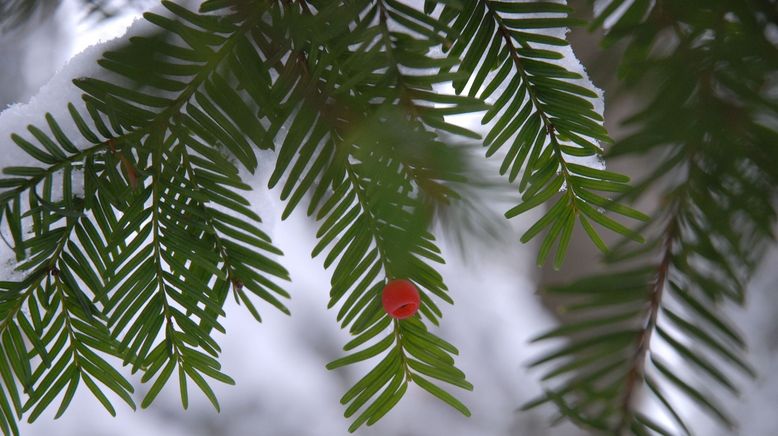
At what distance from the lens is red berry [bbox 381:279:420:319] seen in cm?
25

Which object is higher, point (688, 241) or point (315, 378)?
point (688, 241)

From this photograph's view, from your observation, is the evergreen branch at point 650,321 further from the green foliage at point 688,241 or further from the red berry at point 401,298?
the red berry at point 401,298

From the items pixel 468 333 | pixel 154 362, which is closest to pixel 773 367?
pixel 468 333

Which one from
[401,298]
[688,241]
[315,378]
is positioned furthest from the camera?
[315,378]

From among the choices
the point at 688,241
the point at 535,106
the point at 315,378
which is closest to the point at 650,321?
the point at 688,241

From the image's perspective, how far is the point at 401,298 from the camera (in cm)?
25

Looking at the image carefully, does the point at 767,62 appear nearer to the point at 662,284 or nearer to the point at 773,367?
the point at 662,284

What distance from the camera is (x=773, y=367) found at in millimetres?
1200

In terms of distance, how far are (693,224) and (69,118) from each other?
0.26m

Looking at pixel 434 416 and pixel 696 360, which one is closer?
pixel 696 360

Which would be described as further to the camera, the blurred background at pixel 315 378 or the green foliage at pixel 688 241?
the blurred background at pixel 315 378

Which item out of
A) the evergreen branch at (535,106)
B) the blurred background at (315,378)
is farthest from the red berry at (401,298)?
the blurred background at (315,378)

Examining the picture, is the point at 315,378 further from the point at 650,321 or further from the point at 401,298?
the point at 650,321

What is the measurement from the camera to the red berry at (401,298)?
246 mm
